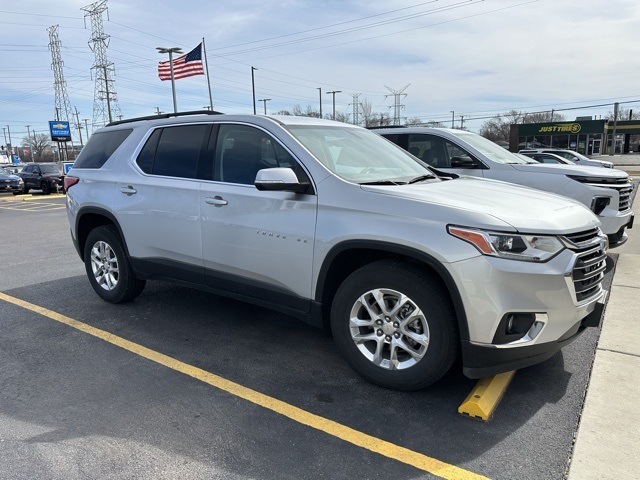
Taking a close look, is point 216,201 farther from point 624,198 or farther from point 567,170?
point 624,198

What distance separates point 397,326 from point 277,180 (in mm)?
1259

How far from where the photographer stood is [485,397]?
3.12 meters

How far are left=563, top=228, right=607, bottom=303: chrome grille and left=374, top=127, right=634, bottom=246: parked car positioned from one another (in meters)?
3.50

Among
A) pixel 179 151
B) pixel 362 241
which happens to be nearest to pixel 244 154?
pixel 179 151

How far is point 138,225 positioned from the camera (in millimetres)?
4621

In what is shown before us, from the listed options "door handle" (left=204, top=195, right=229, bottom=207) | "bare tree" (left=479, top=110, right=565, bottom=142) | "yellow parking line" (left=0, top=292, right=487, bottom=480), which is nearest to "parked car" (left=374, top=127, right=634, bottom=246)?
"door handle" (left=204, top=195, right=229, bottom=207)

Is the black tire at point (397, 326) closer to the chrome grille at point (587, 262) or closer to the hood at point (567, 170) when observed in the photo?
the chrome grille at point (587, 262)

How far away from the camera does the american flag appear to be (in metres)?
26.9

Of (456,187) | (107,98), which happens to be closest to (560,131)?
(107,98)

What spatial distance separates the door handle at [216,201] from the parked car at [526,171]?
11.9ft

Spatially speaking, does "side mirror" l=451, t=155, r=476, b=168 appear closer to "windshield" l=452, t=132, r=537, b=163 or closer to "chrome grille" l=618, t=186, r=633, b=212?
"windshield" l=452, t=132, r=537, b=163

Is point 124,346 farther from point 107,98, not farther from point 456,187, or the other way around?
point 107,98

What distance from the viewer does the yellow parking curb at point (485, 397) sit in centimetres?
298

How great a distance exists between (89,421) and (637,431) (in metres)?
3.27
